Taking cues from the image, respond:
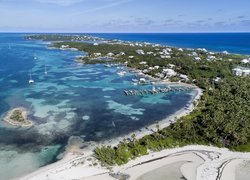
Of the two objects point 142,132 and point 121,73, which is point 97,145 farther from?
point 121,73

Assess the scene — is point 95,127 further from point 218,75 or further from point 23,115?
point 218,75

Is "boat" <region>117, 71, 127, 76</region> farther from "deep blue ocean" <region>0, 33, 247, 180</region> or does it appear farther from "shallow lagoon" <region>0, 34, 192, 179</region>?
"shallow lagoon" <region>0, 34, 192, 179</region>

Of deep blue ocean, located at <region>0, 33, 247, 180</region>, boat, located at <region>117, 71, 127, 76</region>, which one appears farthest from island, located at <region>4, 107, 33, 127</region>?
boat, located at <region>117, 71, 127, 76</region>

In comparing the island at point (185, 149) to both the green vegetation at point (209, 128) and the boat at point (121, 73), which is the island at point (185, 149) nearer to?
the green vegetation at point (209, 128)

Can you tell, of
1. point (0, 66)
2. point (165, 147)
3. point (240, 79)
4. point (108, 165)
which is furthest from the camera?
point (0, 66)

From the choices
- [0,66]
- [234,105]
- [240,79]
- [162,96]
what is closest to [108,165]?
[234,105]

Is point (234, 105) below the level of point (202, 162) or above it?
above
